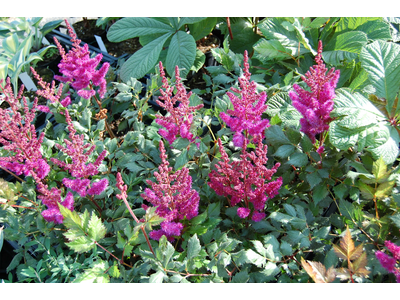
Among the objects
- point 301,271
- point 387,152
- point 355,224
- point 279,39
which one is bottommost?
point 301,271

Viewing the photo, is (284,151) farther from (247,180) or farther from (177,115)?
(177,115)

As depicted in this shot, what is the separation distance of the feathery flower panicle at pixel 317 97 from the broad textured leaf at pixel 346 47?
2.07ft

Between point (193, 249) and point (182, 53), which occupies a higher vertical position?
point (182, 53)

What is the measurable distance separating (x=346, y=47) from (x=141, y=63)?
125 centimetres

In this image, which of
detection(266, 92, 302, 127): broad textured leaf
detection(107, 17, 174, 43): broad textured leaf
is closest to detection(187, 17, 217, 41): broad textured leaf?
detection(107, 17, 174, 43): broad textured leaf

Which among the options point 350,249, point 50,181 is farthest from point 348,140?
point 50,181

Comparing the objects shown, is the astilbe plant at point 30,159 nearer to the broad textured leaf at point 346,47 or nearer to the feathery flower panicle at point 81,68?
the feathery flower panicle at point 81,68

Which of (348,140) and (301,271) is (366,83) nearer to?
(348,140)

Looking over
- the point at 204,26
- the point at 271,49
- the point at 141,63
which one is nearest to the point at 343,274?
the point at 271,49

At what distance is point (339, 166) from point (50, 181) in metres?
1.34

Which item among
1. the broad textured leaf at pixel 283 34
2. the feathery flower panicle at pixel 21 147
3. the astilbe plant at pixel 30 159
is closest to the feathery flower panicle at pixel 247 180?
the astilbe plant at pixel 30 159

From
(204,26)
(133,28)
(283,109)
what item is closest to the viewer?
(283,109)

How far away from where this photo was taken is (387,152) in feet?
3.85

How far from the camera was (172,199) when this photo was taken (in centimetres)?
111
